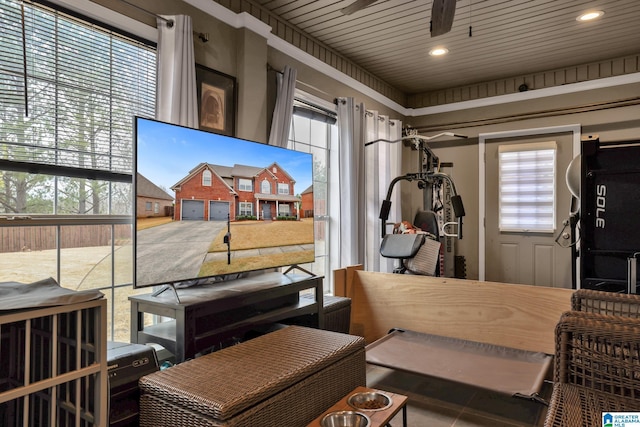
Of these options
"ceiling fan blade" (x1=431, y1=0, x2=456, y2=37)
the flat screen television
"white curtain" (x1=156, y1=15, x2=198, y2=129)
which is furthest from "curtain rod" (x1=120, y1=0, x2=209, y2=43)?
"ceiling fan blade" (x1=431, y1=0, x2=456, y2=37)

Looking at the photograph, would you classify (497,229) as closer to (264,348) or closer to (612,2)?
(612,2)

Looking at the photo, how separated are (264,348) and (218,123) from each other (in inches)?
62.8

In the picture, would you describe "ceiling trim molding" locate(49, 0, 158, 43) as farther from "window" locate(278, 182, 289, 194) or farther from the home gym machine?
the home gym machine

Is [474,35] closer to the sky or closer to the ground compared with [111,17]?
closer to the sky

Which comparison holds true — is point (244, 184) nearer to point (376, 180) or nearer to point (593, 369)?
point (593, 369)

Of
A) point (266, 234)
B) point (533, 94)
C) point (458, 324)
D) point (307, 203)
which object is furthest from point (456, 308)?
point (533, 94)

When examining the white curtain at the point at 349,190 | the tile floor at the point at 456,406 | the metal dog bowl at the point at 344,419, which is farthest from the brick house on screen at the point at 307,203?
the metal dog bowl at the point at 344,419

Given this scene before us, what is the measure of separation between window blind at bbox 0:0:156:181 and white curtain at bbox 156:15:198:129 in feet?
0.28

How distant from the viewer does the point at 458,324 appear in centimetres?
271

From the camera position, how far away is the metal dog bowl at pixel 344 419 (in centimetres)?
145

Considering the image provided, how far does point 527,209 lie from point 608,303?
3.06 metres

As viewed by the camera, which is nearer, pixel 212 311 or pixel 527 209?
pixel 212 311

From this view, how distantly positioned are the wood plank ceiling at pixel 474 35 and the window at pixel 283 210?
1486mm

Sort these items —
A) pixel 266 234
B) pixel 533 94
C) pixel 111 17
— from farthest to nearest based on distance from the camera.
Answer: pixel 533 94 → pixel 266 234 → pixel 111 17
